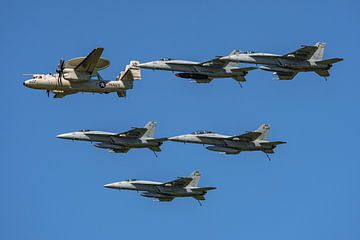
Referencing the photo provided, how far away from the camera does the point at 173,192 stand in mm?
158375

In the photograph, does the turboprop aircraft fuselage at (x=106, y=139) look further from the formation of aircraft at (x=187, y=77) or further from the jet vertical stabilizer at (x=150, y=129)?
the jet vertical stabilizer at (x=150, y=129)

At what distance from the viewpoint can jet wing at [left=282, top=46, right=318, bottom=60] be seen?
14401 centimetres

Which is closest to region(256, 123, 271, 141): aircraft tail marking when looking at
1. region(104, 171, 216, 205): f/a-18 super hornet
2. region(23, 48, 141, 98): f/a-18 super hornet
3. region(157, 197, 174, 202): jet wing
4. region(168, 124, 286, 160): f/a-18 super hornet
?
region(168, 124, 286, 160): f/a-18 super hornet

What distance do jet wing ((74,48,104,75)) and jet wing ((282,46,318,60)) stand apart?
2224 cm

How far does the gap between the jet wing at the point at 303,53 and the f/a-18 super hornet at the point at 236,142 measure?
12.1 metres

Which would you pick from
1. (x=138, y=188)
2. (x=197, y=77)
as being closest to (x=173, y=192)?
(x=138, y=188)

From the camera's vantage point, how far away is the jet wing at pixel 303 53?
14401 cm

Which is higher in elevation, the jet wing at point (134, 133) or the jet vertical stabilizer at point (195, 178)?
the jet wing at point (134, 133)

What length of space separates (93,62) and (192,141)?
2056 cm

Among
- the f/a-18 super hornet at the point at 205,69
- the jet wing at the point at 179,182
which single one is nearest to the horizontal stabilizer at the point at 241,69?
the f/a-18 super hornet at the point at 205,69

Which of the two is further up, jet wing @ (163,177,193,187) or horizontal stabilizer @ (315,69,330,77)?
horizontal stabilizer @ (315,69,330,77)

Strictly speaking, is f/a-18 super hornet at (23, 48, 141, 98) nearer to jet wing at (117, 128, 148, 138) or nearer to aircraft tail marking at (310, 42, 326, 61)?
jet wing at (117, 128, 148, 138)

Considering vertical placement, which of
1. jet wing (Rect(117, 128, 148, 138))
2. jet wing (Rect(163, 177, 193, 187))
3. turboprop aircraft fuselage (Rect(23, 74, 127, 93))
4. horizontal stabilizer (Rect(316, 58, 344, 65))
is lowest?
jet wing (Rect(163, 177, 193, 187))

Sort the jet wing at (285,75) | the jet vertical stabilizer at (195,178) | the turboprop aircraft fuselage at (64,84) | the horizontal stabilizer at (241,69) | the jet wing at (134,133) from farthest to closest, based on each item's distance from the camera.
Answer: the jet vertical stabilizer at (195,178), the jet wing at (134,133), the jet wing at (285,75), the horizontal stabilizer at (241,69), the turboprop aircraft fuselage at (64,84)
